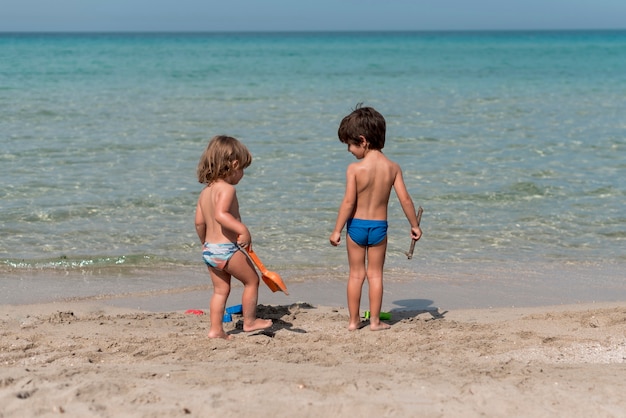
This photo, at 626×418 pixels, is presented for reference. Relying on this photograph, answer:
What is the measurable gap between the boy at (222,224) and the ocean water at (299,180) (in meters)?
1.75

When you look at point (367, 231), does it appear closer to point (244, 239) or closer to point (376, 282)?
point (376, 282)

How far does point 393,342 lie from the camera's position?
4.68 metres

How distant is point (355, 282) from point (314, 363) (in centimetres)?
102

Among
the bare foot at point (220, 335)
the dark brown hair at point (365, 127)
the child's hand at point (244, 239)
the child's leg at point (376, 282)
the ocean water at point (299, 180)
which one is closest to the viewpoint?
the child's hand at point (244, 239)

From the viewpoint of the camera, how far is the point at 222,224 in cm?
468

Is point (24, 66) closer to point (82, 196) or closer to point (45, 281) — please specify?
point (82, 196)

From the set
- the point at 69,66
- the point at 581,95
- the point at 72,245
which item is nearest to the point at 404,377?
the point at 72,245

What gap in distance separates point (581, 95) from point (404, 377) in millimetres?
18344

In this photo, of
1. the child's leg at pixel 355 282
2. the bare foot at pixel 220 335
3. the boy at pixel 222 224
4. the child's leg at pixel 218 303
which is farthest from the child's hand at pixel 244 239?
the child's leg at pixel 355 282

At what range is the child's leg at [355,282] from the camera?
5087mm

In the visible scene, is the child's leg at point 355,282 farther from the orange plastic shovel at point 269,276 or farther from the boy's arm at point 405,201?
the orange plastic shovel at point 269,276

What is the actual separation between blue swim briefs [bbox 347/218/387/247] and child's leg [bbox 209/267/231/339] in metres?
0.81

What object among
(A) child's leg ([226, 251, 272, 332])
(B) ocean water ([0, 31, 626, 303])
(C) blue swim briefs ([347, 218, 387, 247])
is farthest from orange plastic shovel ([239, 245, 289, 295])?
(B) ocean water ([0, 31, 626, 303])

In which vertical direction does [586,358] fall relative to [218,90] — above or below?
below
